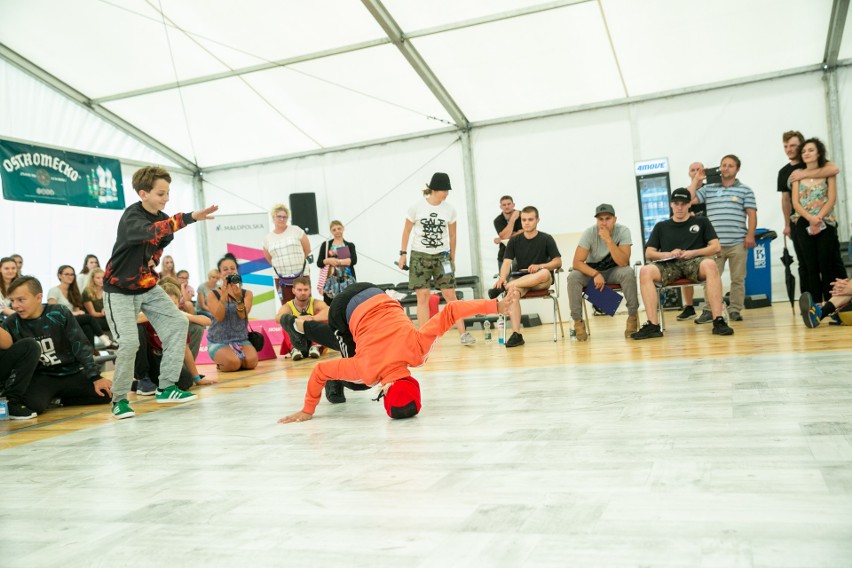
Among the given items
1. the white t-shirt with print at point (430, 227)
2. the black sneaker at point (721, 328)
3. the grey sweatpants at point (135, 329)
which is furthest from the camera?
the white t-shirt with print at point (430, 227)

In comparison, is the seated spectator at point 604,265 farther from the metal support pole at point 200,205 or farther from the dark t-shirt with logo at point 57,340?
the metal support pole at point 200,205

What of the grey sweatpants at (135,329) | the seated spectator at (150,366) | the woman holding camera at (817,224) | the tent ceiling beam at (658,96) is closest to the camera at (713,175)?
the tent ceiling beam at (658,96)

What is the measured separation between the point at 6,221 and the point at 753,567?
26.8 feet

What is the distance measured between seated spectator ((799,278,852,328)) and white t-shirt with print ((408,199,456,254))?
266cm

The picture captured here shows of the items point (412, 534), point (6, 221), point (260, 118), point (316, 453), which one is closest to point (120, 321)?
point (316, 453)

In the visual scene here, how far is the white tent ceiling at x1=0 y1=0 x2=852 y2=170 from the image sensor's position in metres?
6.98

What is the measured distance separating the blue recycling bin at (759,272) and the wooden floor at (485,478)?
4.12m

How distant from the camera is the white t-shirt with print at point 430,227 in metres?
5.68

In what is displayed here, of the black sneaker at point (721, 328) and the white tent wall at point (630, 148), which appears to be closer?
the black sneaker at point (721, 328)

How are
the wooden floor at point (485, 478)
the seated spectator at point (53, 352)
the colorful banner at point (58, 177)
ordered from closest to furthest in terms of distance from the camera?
the wooden floor at point (485, 478)
the seated spectator at point (53, 352)
the colorful banner at point (58, 177)

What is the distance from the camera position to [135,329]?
358 centimetres

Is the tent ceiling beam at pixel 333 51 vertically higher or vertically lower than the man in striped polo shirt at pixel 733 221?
higher

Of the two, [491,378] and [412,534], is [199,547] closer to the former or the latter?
[412,534]

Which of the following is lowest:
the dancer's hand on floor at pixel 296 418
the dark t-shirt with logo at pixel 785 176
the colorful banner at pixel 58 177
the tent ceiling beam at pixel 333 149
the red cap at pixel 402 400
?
the dancer's hand on floor at pixel 296 418
